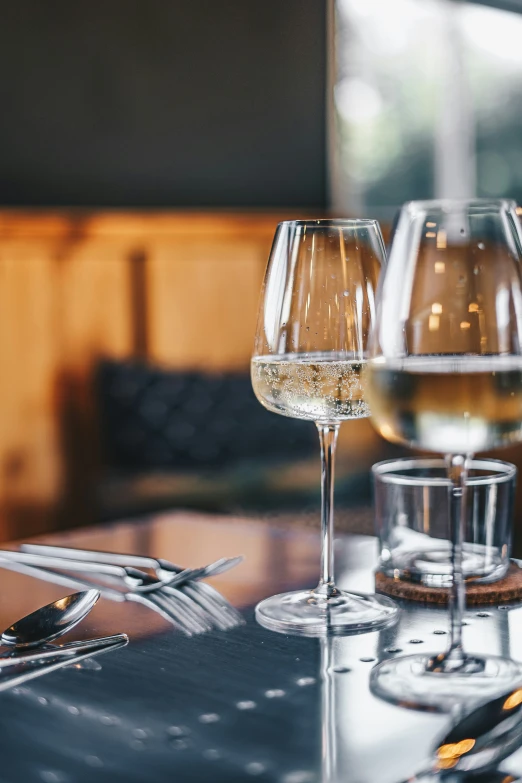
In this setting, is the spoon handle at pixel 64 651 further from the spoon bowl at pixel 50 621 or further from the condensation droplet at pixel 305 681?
the condensation droplet at pixel 305 681

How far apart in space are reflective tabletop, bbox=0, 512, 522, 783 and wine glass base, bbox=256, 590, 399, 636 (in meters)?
0.01

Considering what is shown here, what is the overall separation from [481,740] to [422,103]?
14.8 ft

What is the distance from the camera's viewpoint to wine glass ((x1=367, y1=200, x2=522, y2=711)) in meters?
0.65

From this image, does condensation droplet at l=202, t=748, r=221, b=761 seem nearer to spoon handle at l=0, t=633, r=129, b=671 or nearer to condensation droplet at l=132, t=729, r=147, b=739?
condensation droplet at l=132, t=729, r=147, b=739

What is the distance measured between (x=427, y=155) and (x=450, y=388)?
4356 mm

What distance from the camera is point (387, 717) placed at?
2.01ft

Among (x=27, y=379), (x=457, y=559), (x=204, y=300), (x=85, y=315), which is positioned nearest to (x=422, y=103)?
(x=204, y=300)

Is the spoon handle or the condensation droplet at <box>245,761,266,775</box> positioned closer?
the condensation droplet at <box>245,761,266,775</box>

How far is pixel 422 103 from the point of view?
480cm

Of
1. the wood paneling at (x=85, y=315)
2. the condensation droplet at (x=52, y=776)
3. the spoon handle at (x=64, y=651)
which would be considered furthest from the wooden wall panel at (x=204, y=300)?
the condensation droplet at (x=52, y=776)

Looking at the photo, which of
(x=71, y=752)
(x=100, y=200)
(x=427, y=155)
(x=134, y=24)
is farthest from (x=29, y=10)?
(x=71, y=752)

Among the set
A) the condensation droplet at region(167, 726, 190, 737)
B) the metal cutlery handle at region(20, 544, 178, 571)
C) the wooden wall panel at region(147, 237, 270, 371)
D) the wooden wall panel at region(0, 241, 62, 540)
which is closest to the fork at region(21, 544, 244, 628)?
the metal cutlery handle at region(20, 544, 178, 571)

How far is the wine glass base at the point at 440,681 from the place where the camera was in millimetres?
634

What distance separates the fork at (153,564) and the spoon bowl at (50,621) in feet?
0.34
